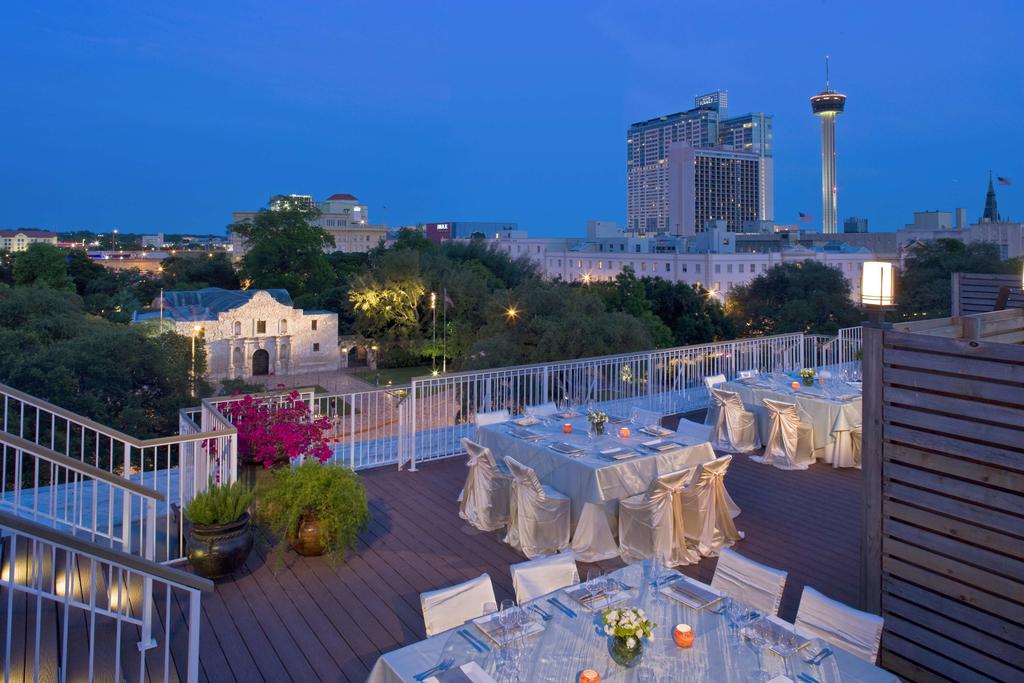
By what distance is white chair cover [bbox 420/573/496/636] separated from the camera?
3.62 meters

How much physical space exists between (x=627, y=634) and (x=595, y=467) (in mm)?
3136

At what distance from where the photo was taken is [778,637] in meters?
3.14

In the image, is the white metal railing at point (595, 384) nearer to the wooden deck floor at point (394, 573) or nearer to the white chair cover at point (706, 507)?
the wooden deck floor at point (394, 573)

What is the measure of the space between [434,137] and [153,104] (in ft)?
260

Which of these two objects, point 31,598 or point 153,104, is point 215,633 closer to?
point 31,598

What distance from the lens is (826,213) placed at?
153 metres

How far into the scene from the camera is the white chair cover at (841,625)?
10.8 ft

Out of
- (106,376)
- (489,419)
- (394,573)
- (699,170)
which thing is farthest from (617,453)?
(699,170)

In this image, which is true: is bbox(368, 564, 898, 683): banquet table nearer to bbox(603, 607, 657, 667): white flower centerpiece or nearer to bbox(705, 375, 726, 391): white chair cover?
bbox(603, 607, 657, 667): white flower centerpiece

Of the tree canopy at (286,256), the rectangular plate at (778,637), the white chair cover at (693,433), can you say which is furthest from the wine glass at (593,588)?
the tree canopy at (286,256)

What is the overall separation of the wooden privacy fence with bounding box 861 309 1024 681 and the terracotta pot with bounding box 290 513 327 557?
4.16 meters

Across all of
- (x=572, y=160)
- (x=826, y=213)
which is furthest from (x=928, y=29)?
(x=572, y=160)

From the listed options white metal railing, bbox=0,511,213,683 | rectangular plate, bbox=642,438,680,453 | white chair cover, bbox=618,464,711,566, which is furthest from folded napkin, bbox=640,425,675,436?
white metal railing, bbox=0,511,213,683

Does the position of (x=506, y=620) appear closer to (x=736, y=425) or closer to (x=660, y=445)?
(x=660, y=445)
